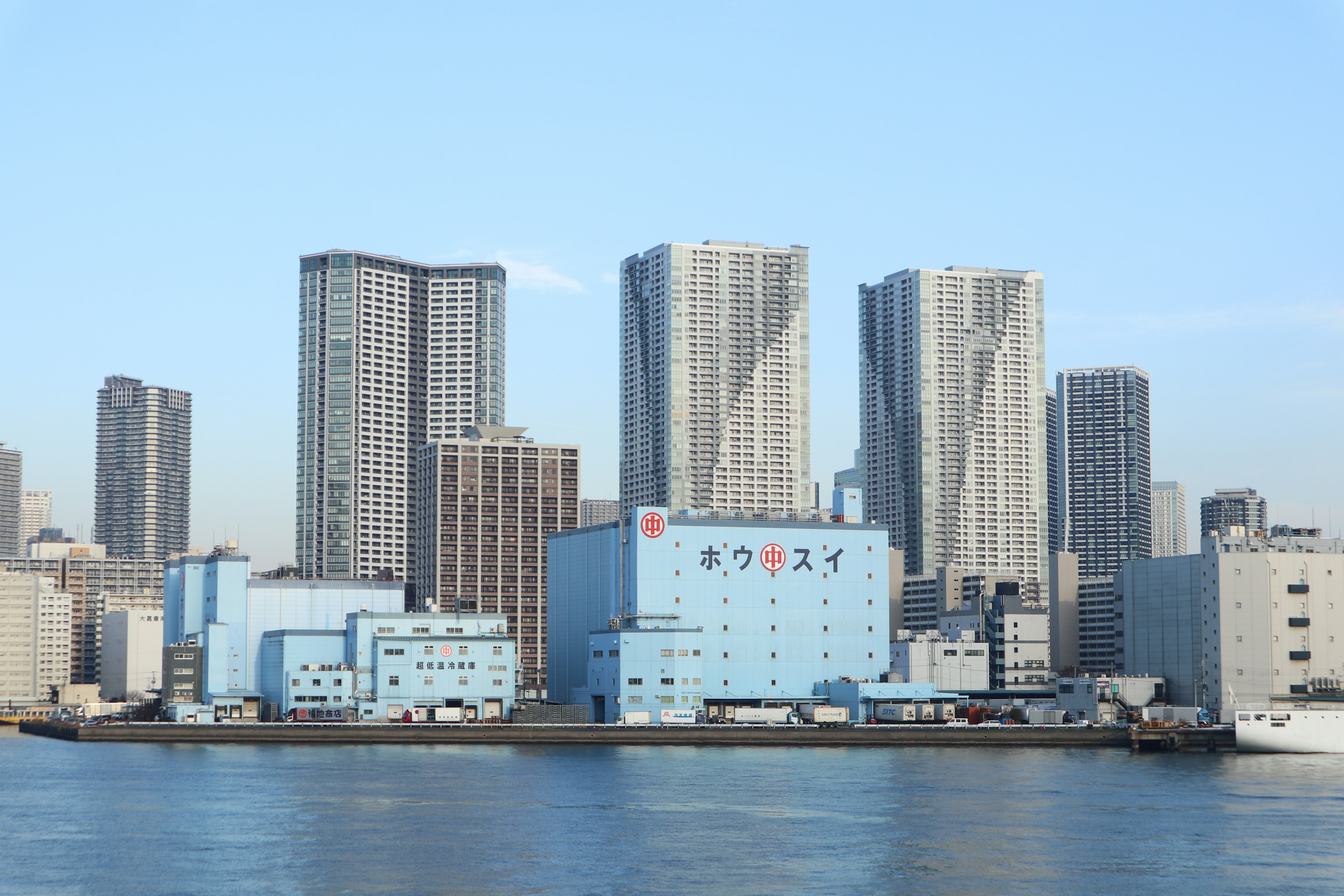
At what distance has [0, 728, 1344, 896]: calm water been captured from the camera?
79.3 metres

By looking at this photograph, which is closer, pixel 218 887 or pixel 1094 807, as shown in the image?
pixel 218 887

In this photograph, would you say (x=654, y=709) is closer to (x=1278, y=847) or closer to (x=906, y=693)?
(x=906, y=693)

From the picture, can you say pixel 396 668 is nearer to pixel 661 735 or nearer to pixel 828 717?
pixel 661 735

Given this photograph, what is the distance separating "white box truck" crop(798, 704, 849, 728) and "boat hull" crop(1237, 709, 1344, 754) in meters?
42.2

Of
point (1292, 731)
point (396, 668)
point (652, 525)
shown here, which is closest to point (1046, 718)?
point (1292, 731)

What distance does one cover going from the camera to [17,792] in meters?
119

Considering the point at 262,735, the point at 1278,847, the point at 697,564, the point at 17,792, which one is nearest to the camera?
the point at 1278,847

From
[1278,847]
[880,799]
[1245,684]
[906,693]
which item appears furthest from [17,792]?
[1245,684]

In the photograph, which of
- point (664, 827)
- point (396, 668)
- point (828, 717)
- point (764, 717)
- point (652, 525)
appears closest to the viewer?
point (664, 827)

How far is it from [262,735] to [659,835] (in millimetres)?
93108

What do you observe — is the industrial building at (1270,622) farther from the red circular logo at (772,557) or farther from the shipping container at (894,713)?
the red circular logo at (772,557)

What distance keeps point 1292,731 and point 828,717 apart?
160 feet

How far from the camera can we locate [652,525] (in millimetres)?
184250

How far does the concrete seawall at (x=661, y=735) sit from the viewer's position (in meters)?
171
